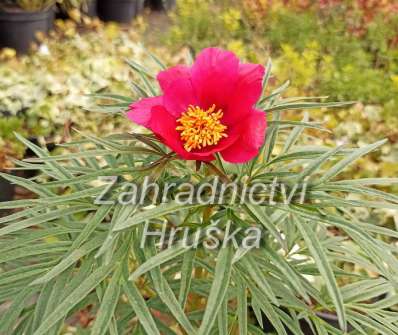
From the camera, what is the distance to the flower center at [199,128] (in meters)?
0.88

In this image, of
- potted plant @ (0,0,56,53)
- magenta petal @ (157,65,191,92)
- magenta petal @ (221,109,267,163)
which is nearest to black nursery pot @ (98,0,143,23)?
potted plant @ (0,0,56,53)

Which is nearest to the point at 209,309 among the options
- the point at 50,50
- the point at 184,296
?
the point at 184,296

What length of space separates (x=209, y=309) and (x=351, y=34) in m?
3.78

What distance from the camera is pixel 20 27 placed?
4.62 metres

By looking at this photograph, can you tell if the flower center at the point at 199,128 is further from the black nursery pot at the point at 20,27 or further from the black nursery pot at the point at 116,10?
the black nursery pot at the point at 116,10

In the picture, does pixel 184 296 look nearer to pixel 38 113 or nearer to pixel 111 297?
pixel 111 297

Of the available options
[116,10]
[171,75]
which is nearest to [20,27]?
[116,10]

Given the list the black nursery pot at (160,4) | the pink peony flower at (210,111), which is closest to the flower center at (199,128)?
the pink peony flower at (210,111)

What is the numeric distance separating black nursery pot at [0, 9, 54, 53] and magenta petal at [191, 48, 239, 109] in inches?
158

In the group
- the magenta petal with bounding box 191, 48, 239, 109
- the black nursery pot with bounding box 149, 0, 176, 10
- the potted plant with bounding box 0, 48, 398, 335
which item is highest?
the black nursery pot with bounding box 149, 0, 176, 10

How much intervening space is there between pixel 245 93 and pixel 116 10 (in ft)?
17.4

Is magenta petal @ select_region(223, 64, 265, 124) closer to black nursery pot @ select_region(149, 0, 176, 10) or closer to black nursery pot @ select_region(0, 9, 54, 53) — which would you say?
black nursery pot @ select_region(0, 9, 54, 53)

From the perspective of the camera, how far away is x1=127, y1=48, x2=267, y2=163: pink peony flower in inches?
34.5

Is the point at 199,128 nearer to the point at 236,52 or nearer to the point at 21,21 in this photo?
the point at 236,52
